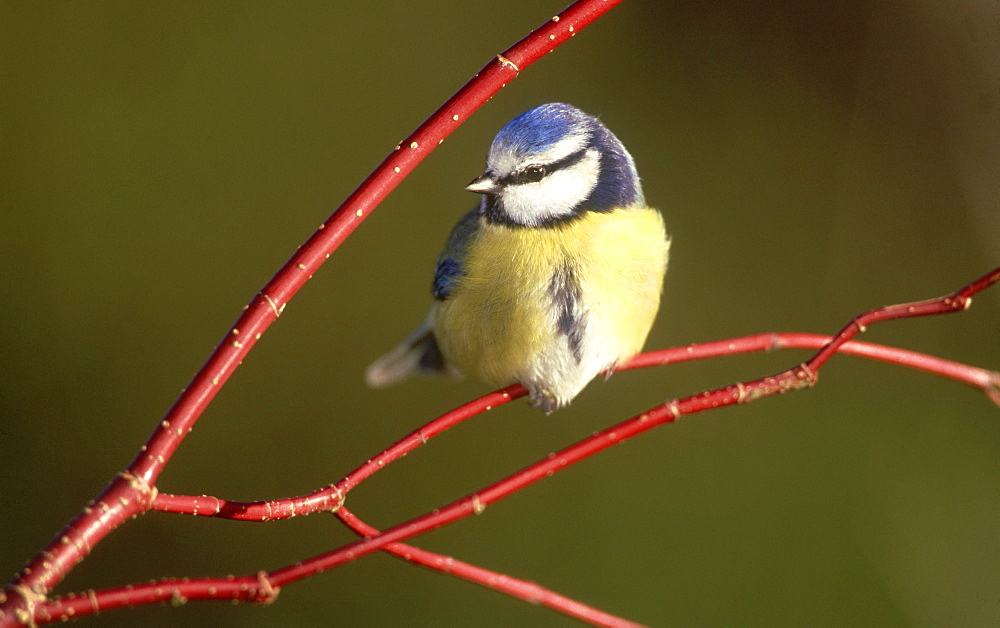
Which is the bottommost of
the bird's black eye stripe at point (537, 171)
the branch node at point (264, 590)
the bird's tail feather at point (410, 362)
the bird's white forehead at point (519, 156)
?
the branch node at point (264, 590)

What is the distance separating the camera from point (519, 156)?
1094 millimetres

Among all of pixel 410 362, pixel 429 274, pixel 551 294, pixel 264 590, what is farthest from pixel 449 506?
pixel 429 274

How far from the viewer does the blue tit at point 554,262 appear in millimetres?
1120

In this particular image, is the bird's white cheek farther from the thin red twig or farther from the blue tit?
the thin red twig

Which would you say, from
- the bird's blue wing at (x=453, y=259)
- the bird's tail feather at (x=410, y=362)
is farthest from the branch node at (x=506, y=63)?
the bird's tail feather at (x=410, y=362)

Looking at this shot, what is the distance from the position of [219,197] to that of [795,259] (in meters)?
1.50

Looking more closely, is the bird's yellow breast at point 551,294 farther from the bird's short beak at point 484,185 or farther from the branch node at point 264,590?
the branch node at point 264,590

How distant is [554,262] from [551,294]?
0.04 meters

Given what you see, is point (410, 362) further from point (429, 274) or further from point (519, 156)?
point (429, 274)

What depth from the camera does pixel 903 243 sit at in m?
2.19

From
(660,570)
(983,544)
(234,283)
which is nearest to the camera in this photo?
(983,544)

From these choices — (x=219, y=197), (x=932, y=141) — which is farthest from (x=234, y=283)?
(x=932, y=141)

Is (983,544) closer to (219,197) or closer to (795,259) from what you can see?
(795,259)

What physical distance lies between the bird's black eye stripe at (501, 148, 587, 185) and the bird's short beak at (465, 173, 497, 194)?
2 centimetres
